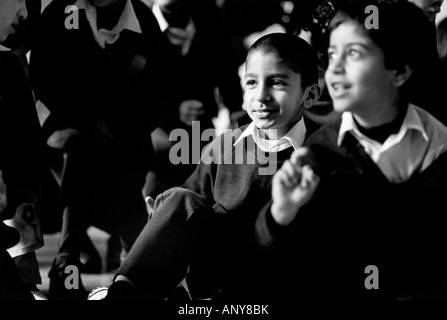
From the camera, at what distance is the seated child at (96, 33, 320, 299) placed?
4.36ft

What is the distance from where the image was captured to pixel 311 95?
1.37m

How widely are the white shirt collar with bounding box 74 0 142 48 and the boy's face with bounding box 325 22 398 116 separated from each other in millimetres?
442

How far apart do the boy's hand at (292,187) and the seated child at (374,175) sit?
3 centimetres

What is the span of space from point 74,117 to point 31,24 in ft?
0.74

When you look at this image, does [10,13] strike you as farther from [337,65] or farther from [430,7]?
[430,7]

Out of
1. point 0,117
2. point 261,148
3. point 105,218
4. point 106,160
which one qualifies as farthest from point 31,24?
point 261,148

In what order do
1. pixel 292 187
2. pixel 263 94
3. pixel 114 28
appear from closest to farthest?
pixel 292 187, pixel 263 94, pixel 114 28

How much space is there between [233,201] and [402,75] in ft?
1.32

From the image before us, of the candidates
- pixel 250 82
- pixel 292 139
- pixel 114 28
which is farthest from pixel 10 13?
pixel 292 139

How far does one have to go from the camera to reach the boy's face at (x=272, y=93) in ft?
4.39

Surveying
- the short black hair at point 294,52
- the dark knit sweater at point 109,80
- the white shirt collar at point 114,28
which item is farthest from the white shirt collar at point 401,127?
the white shirt collar at point 114,28

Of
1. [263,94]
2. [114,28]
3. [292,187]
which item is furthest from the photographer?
[114,28]

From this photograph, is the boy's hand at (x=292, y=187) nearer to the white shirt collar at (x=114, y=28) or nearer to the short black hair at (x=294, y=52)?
the short black hair at (x=294, y=52)

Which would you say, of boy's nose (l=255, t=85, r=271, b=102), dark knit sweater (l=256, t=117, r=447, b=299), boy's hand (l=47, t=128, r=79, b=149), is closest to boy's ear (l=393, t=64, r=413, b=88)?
dark knit sweater (l=256, t=117, r=447, b=299)
